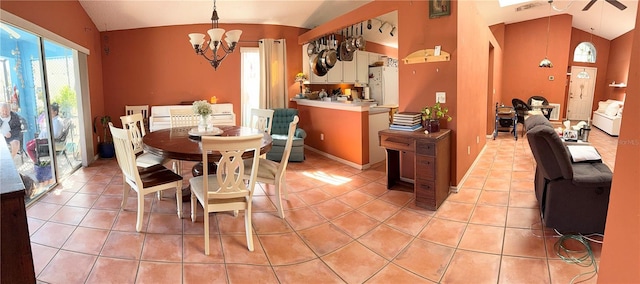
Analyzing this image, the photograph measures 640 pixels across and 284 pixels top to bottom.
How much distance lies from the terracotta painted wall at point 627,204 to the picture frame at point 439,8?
8.17 feet

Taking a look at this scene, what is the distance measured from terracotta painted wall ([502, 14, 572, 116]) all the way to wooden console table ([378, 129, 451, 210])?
7091mm

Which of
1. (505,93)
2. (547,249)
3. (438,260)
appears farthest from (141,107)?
(505,93)

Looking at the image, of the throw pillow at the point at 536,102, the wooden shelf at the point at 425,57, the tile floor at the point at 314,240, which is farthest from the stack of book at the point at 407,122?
the throw pillow at the point at 536,102

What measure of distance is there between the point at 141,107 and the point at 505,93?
9.16m

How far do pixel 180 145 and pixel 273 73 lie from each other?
345 centimetres

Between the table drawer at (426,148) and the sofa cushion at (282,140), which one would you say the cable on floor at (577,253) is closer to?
the table drawer at (426,148)

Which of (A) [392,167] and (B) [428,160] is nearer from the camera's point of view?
(B) [428,160]

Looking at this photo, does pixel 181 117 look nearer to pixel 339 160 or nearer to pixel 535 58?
pixel 339 160

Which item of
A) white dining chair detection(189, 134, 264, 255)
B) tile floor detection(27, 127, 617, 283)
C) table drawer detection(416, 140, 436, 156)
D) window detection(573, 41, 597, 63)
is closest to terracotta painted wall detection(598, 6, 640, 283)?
tile floor detection(27, 127, 617, 283)

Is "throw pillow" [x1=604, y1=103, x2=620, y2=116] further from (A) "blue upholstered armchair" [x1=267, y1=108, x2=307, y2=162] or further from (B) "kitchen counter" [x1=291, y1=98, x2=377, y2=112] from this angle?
(A) "blue upholstered armchair" [x1=267, y1=108, x2=307, y2=162]

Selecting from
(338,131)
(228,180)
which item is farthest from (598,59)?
(228,180)

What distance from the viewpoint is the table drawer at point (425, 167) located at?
3.12 meters

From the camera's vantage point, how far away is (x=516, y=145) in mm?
6320

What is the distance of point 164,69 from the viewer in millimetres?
5812
